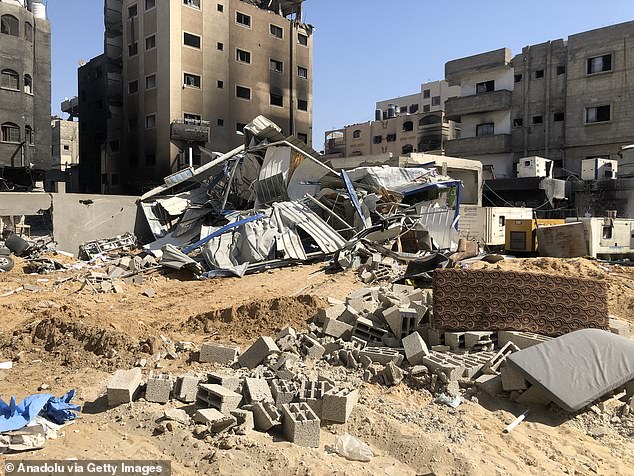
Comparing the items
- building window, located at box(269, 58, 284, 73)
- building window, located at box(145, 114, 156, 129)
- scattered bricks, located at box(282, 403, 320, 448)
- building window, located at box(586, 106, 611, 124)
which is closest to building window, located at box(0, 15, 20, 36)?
building window, located at box(145, 114, 156, 129)

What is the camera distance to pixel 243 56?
36.4 metres

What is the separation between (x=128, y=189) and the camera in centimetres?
3597

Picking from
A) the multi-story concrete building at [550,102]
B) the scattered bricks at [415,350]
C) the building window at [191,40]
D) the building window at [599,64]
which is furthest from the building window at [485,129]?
the scattered bricks at [415,350]

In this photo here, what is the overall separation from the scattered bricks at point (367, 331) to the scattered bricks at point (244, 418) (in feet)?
9.48

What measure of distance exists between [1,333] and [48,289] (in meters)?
4.48

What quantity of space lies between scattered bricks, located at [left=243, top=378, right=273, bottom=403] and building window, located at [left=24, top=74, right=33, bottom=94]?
32.6m

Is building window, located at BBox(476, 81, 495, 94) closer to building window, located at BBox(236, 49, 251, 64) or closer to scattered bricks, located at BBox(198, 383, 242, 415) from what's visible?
building window, located at BBox(236, 49, 251, 64)

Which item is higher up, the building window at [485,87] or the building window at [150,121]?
the building window at [485,87]

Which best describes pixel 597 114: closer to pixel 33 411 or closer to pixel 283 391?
Result: pixel 283 391

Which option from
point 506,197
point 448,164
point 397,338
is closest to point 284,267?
point 397,338

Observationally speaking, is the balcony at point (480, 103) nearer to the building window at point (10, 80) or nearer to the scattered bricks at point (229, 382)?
the building window at point (10, 80)

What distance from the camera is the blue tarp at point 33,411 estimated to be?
4817 mm

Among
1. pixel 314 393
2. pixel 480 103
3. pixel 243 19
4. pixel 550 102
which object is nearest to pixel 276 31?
pixel 243 19

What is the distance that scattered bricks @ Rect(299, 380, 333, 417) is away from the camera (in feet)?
18.0
